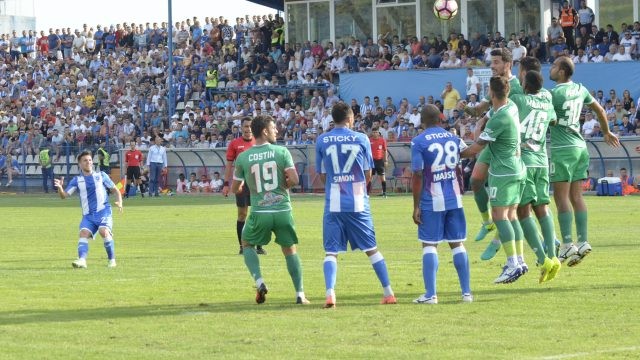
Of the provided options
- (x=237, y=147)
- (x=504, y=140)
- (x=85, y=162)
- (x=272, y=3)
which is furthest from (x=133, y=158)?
(x=504, y=140)

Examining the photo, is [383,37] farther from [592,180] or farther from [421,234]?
[421,234]

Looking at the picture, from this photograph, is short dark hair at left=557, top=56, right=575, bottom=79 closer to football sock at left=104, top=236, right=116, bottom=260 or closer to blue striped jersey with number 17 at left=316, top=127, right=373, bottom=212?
blue striped jersey with number 17 at left=316, top=127, right=373, bottom=212

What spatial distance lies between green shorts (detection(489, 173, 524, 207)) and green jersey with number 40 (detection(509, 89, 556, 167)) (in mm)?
688

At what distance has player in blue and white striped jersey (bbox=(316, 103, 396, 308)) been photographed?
12.4 metres

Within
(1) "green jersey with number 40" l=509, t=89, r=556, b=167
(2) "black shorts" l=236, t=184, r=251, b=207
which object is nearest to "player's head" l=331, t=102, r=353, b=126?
(1) "green jersey with number 40" l=509, t=89, r=556, b=167

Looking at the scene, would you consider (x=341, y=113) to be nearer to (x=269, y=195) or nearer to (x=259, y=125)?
(x=259, y=125)

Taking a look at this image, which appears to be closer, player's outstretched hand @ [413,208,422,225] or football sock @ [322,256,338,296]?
football sock @ [322,256,338,296]

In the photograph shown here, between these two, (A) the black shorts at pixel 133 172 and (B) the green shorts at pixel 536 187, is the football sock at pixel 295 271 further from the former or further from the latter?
(A) the black shorts at pixel 133 172

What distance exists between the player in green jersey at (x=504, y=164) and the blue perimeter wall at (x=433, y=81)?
26.5 metres

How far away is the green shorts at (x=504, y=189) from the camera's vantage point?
13.2m

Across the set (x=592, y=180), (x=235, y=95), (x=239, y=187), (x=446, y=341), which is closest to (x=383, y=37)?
(x=235, y=95)

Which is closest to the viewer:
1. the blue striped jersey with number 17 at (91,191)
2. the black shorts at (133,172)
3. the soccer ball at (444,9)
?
the blue striped jersey with number 17 at (91,191)

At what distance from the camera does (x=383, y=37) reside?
155ft

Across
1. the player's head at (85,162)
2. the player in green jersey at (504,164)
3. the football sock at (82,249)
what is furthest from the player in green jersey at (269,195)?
the player's head at (85,162)
